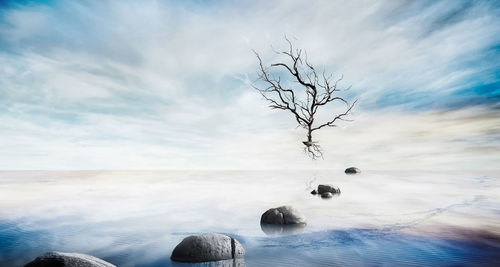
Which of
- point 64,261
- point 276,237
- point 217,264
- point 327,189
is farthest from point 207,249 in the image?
point 327,189

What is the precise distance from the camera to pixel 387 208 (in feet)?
47.4

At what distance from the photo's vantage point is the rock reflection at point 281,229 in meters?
8.87

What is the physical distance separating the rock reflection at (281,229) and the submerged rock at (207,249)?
258 cm

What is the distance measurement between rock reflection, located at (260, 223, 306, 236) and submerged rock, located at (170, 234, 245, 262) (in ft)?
8.46

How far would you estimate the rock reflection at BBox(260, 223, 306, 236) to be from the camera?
8.87m

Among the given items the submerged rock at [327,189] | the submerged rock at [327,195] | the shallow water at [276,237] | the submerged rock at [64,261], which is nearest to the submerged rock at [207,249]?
the shallow water at [276,237]

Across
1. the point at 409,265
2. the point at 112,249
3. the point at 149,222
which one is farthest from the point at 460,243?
the point at 149,222

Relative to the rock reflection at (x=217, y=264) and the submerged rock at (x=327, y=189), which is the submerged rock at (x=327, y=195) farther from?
the rock reflection at (x=217, y=264)

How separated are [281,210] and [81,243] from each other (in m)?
6.66

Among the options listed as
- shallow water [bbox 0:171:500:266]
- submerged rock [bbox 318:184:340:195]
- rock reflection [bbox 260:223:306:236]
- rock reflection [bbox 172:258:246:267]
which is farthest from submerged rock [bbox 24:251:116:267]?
submerged rock [bbox 318:184:340:195]

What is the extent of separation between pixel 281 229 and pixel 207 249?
3.75 metres

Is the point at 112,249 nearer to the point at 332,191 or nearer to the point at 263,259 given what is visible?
the point at 263,259

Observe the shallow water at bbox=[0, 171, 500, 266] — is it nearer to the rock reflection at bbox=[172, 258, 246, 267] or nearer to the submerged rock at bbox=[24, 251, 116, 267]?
the rock reflection at bbox=[172, 258, 246, 267]

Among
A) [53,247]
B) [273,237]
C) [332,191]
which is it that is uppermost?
[332,191]
